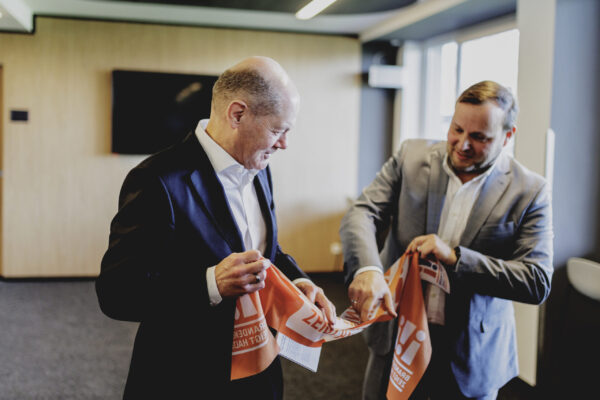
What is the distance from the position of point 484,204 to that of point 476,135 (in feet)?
0.82

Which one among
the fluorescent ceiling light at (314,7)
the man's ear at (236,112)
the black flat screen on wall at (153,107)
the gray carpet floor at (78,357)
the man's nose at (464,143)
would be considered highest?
the fluorescent ceiling light at (314,7)

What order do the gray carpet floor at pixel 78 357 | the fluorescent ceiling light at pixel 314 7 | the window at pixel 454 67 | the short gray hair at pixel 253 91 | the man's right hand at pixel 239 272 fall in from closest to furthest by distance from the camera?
the man's right hand at pixel 239 272, the short gray hair at pixel 253 91, the fluorescent ceiling light at pixel 314 7, the gray carpet floor at pixel 78 357, the window at pixel 454 67

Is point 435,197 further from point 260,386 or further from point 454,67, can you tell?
point 454,67

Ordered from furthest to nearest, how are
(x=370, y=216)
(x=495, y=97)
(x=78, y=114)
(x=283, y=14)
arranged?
(x=78, y=114) < (x=283, y=14) < (x=370, y=216) < (x=495, y=97)

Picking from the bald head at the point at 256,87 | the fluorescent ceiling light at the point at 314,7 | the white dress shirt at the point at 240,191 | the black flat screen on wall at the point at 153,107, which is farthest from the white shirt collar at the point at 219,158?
the black flat screen on wall at the point at 153,107

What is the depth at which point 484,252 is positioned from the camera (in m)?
1.87

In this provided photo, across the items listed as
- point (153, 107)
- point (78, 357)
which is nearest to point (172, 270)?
point (78, 357)

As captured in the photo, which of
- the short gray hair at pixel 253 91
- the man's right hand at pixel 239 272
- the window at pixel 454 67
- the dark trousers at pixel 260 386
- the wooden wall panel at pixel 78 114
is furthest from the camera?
the wooden wall panel at pixel 78 114

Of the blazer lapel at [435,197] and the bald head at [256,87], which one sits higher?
the bald head at [256,87]

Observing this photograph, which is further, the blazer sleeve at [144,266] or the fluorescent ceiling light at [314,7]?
the fluorescent ceiling light at [314,7]

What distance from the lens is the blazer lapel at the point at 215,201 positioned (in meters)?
1.46

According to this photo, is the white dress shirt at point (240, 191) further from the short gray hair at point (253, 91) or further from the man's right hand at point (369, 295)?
the man's right hand at point (369, 295)

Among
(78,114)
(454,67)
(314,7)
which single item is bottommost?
(78,114)

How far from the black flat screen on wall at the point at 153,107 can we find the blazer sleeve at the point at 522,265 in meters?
4.60
